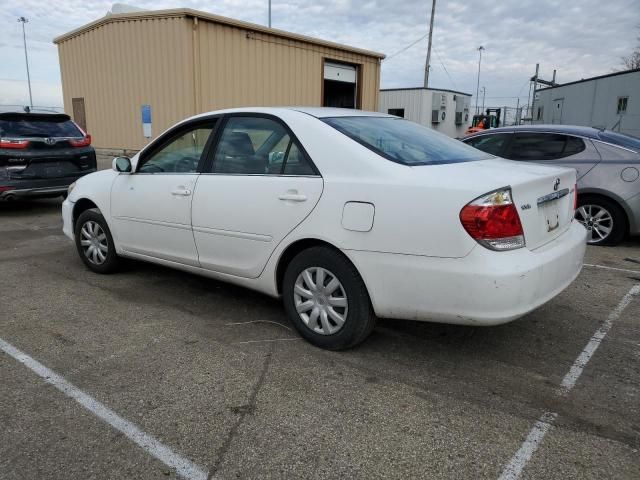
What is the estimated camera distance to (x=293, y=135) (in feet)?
11.4

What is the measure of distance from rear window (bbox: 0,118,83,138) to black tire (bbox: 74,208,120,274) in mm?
3940

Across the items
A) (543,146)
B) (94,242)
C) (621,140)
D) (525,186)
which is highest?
(621,140)

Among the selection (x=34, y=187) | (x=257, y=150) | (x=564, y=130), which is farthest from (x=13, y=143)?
(x=564, y=130)

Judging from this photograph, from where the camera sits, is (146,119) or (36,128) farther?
(146,119)

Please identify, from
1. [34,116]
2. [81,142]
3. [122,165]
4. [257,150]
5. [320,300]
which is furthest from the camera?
[81,142]

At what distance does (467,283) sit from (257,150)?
1788 mm

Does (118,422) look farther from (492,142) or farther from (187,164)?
(492,142)

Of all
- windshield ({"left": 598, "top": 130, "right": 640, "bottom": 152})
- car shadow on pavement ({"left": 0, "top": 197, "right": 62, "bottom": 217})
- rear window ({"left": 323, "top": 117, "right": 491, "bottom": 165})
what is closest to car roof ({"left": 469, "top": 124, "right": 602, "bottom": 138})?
windshield ({"left": 598, "top": 130, "right": 640, "bottom": 152})

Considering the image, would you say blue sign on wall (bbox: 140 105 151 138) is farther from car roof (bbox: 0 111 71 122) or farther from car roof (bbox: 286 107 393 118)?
car roof (bbox: 286 107 393 118)

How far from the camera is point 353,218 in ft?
10.0

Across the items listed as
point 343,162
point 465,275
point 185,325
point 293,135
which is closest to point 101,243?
point 185,325

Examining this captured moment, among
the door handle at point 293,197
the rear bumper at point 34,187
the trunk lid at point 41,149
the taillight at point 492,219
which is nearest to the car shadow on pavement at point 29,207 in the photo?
the rear bumper at point 34,187

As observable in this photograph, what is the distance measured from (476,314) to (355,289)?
0.71m

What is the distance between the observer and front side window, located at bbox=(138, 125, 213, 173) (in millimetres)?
4098
